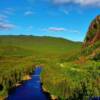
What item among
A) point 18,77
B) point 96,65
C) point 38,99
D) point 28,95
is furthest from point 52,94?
point 18,77

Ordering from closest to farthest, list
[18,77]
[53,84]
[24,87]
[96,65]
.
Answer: [53,84] → [96,65] → [24,87] → [18,77]

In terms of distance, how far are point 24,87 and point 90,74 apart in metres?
46.5

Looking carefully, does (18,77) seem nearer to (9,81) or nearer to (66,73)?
(9,81)

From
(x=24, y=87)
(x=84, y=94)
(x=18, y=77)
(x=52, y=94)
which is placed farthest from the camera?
(x=18, y=77)

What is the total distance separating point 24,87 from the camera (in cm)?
17025

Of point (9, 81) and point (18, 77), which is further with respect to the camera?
point (18, 77)

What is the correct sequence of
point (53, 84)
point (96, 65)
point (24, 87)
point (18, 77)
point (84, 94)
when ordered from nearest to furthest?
point (84, 94)
point (53, 84)
point (96, 65)
point (24, 87)
point (18, 77)

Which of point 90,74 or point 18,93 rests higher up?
point 90,74

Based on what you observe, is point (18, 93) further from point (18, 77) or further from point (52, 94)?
point (18, 77)

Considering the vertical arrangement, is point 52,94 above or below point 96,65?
below

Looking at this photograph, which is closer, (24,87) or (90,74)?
(90,74)

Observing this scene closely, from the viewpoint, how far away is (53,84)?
142375mm

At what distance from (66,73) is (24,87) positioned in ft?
101

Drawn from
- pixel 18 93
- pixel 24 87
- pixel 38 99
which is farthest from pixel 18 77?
pixel 38 99
